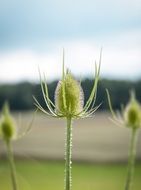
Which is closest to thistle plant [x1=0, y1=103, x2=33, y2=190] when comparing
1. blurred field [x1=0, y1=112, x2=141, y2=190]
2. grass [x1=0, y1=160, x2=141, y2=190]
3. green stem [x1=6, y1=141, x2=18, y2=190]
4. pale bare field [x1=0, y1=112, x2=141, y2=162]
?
green stem [x1=6, y1=141, x2=18, y2=190]

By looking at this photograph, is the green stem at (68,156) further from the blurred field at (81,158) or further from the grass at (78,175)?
the grass at (78,175)

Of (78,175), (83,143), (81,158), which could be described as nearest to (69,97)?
(78,175)

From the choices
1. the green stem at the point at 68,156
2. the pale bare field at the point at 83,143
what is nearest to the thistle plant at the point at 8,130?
the green stem at the point at 68,156

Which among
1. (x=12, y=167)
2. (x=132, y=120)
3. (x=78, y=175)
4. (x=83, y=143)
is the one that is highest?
(x=132, y=120)

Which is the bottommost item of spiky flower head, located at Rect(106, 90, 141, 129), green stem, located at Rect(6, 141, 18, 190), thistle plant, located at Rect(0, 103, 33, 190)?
green stem, located at Rect(6, 141, 18, 190)

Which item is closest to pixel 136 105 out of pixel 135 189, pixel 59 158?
pixel 135 189

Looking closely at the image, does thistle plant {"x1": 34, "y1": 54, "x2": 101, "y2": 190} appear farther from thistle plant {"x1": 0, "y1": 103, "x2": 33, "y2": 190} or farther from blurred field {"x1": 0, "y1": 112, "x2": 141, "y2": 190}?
blurred field {"x1": 0, "y1": 112, "x2": 141, "y2": 190}

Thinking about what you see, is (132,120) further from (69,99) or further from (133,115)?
(69,99)

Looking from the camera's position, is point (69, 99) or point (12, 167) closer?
point (12, 167)

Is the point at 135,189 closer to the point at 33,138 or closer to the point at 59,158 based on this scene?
the point at 59,158
